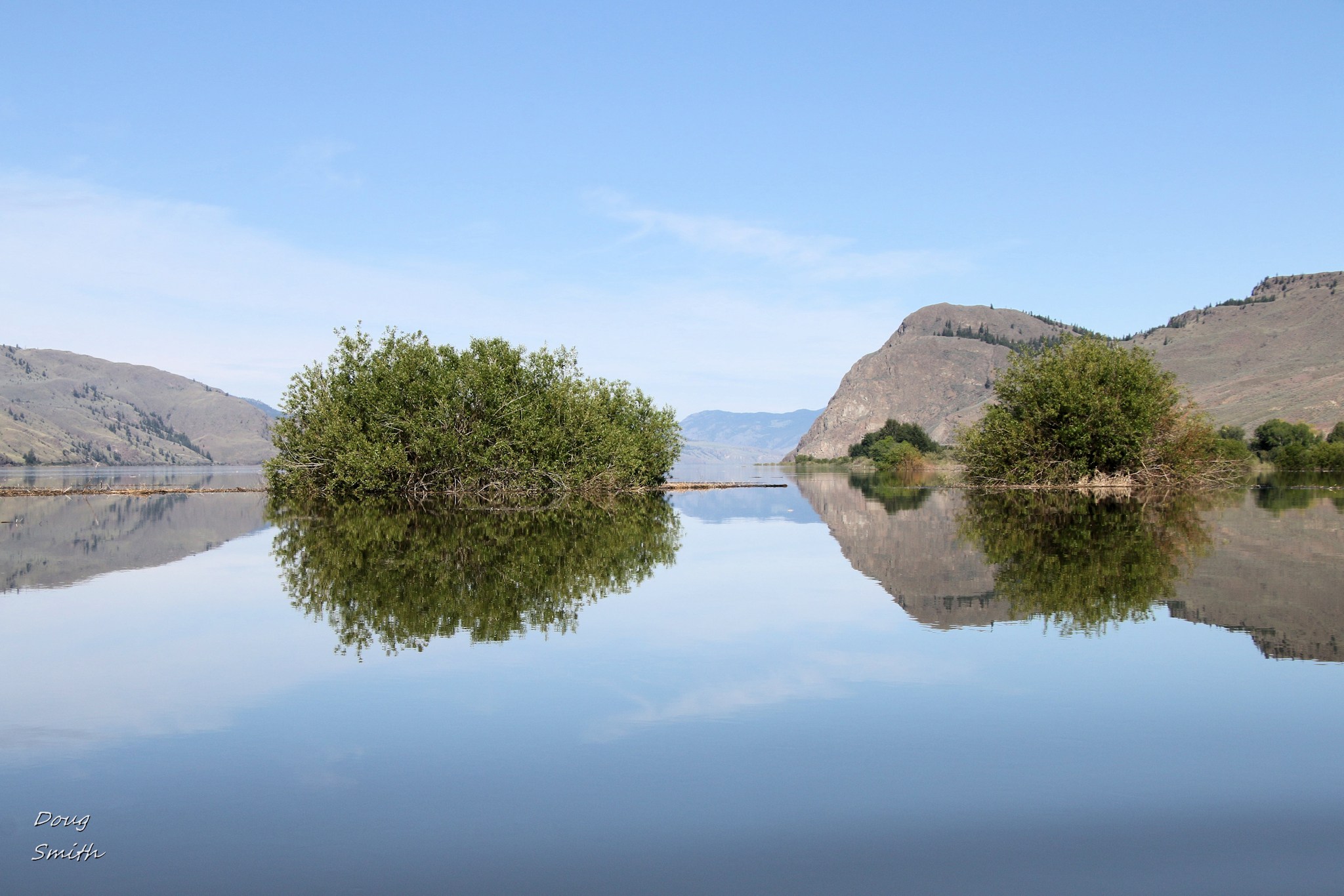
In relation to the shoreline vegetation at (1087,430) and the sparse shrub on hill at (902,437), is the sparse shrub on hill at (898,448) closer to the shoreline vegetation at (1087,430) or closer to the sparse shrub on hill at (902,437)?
the sparse shrub on hill at (902,437)

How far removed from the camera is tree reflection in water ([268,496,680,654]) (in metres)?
11.6

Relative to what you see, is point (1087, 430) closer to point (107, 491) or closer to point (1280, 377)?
point (107, 491)

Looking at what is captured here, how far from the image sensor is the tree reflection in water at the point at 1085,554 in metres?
12.5

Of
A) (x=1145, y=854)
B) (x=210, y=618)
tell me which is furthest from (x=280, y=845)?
(x=210, y=618)

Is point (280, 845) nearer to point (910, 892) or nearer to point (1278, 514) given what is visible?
point (910, 892)

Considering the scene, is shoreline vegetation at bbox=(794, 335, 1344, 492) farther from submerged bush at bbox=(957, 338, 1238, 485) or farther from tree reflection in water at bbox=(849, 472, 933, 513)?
tree reflection in water at bbox=(849, 472, 933, 513)

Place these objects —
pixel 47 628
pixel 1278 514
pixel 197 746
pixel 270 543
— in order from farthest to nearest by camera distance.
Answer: pixel 1278 514 → pixel 270 543 → pixel 47 628 → pixel 197 746

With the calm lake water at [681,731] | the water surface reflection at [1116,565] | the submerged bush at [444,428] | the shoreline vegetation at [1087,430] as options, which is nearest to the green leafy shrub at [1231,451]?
the shoreline vegetation at [1087,430]

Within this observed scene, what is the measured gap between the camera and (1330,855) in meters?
4.85

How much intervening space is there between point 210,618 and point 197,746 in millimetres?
6307

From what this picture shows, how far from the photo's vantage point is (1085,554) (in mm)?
18500

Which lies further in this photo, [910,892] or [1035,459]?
[1035,459]

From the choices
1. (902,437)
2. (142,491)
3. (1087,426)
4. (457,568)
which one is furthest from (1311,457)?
(457,568)

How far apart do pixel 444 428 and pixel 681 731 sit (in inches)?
1469
